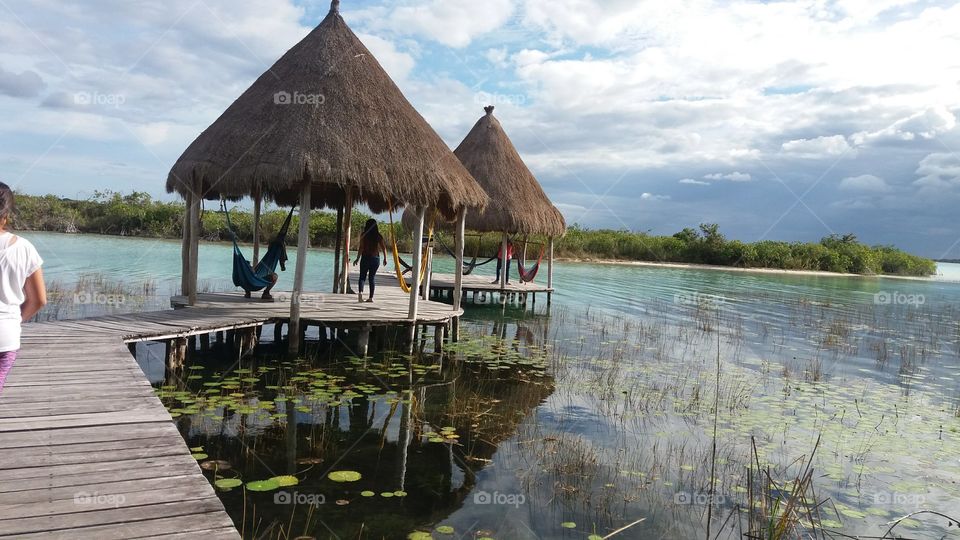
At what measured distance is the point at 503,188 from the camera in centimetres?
1507

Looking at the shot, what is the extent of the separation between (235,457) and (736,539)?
11.4ft

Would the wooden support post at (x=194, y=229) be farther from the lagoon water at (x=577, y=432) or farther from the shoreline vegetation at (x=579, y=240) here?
the shoreline vegetation at (x=579, y=240)

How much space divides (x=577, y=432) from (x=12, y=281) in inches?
178

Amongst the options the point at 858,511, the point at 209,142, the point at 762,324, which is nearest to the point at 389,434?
the point at 858,511

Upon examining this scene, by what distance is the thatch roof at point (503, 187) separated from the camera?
14.8 m

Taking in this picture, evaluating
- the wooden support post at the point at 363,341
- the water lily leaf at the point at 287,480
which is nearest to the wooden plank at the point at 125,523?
the water lily leaf at the point at 287,480

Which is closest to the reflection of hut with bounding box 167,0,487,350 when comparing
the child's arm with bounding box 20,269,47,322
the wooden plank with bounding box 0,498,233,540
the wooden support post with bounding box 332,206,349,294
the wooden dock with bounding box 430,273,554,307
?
the wooden support post with bounding box 332,206,349,294

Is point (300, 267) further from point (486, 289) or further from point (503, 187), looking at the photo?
point (503, 187)

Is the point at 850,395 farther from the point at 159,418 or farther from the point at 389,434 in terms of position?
the point at 159,418

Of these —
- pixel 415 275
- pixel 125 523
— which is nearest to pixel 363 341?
pixel 415 275

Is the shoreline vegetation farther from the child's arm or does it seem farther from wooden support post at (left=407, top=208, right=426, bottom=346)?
the child's arm

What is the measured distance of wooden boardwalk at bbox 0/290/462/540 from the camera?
97.5 inches

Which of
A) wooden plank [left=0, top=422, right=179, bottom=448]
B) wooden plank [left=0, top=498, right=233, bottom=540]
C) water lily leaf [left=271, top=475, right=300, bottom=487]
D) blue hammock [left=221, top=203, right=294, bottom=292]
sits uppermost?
blue hammock [left=221, top=203, right=294, bottom=292]

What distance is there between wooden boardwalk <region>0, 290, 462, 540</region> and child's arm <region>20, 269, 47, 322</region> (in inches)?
28.9
